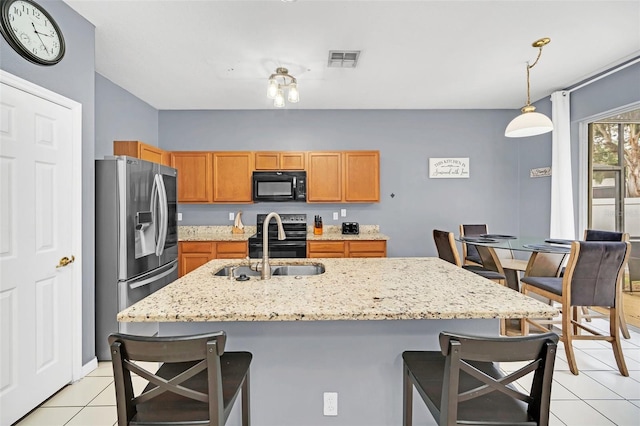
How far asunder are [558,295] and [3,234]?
12.8 feet

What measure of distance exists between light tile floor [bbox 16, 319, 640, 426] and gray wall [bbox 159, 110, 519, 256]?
2493 mm

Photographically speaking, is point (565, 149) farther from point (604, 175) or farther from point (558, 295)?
point (558, 295)

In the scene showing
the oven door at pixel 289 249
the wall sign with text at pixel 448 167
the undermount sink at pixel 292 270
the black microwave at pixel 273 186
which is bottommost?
the oven door at pixel 289 249

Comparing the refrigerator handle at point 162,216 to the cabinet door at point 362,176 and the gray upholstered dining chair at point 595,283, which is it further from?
the gray upholstered dining chair at point 595,283

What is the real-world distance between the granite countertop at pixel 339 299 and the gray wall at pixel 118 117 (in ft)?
8.52

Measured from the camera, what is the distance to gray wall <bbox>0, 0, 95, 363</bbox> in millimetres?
2289

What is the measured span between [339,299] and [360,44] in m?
2.41

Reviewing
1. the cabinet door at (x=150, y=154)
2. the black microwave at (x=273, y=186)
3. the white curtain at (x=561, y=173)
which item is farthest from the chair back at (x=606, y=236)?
the cabinet door at (x=150, y=154)

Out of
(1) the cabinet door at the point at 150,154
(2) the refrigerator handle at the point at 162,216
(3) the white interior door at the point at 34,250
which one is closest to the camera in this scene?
(3) the white interior door at the point at 34,250

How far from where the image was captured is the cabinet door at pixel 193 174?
4.57m

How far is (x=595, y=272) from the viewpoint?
2506mm

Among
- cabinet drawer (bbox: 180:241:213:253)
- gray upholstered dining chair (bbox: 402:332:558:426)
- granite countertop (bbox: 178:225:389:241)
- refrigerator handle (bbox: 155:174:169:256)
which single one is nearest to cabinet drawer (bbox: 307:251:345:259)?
granite countertop (bbox: 178:225:389:241)

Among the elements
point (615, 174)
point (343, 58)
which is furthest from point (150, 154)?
point (615, 174)

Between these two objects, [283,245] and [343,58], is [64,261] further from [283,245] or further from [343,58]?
[343,58]
